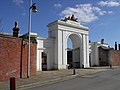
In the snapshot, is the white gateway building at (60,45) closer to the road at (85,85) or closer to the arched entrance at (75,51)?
the arched entrance at (75,51)

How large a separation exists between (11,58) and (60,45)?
13.8m

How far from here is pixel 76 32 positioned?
33562mm

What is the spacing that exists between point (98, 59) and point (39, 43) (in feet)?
49.7

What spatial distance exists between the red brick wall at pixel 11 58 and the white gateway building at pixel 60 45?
30.4 feet

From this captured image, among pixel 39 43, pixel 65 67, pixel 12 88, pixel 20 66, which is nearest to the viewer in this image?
pixel 12 88

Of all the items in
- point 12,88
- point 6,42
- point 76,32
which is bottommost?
point 12,88

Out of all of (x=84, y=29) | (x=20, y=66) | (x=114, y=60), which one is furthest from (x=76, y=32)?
(x=20, y=66)

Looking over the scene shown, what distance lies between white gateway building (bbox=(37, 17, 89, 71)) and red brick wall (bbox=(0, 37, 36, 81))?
30.4 feet

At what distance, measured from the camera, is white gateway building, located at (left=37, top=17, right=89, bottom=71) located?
2975cm

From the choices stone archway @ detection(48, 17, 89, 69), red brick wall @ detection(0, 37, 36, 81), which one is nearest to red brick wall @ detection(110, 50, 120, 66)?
stone archway @ detection(48, 17, 89, 69)

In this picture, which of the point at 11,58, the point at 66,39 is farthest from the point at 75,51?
the point at 11,58

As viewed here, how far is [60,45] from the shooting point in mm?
30797

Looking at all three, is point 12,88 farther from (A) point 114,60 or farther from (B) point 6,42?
(A) point 114,60

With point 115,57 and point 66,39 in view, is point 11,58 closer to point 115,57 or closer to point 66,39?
point 66,39
